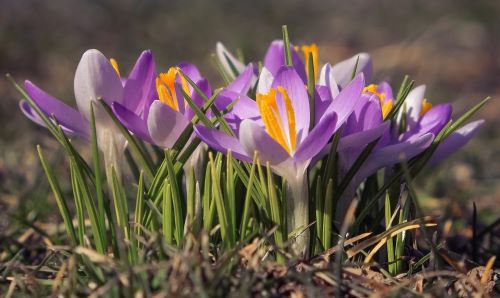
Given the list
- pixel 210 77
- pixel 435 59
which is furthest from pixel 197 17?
pixel 435 59

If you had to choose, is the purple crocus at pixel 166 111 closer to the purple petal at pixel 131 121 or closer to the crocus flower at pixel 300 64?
the purple petal at pixel 131 121

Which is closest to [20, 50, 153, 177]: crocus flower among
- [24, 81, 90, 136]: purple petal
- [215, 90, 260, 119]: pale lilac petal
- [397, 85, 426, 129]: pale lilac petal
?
[24, 81, 90, 136]: purple petal

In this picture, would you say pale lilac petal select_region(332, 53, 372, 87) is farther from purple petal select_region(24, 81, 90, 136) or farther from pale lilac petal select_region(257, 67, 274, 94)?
purple petal select_region(24, 81, 90, 136)

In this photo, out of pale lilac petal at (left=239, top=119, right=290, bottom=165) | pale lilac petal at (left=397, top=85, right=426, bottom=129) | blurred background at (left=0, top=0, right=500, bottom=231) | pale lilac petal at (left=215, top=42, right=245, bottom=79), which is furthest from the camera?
blurred background at (left=0, top=0, right=500, bottom=231)

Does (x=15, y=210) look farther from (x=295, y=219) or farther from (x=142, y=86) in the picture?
(x=295, y=219)

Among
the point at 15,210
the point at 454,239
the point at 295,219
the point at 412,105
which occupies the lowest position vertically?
the point at 454,239

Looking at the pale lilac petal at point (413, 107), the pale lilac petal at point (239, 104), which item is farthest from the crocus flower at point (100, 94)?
the pale lilac petal at point (413, 107)
